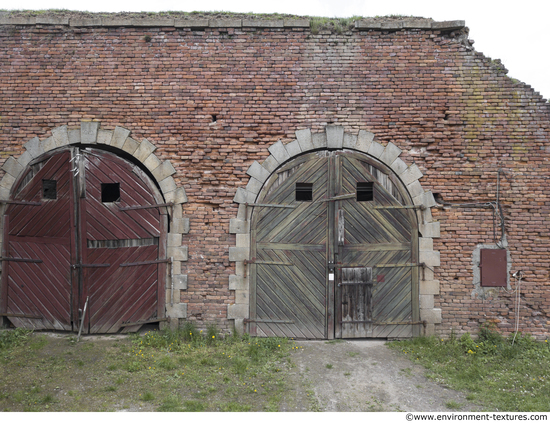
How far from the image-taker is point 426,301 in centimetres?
657

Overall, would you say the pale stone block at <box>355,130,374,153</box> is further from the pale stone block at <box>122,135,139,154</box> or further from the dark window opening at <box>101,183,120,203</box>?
the dark window opening at <box>101,183,120,203</box>

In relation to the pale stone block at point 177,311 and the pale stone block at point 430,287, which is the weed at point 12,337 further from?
the pale stone block at point 430,287

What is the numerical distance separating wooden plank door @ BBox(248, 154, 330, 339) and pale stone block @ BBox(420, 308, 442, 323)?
1813mm

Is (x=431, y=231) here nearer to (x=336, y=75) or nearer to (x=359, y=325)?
(x=359, y=325)

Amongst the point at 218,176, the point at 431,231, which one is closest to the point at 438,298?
the point at 431,231

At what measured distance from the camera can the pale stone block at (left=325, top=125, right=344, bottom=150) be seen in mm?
6730

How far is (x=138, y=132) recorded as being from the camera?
680cm

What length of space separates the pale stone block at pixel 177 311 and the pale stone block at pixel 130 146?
3.10m

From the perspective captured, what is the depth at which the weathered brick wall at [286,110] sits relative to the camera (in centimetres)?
666

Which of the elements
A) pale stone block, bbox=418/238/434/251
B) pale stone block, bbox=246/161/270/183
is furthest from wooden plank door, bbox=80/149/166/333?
pale stone block, bbox=418/238/434/251

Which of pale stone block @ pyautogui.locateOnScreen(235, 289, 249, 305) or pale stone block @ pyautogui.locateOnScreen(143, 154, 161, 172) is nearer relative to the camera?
pale stone block @ pyautogui.locateOnScreen(235, 289, 249, 305)

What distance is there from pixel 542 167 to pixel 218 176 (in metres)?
6.29

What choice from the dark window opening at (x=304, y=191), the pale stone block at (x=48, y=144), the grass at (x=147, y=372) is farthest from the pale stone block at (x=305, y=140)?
the pale stone block at (x=48, y=144)

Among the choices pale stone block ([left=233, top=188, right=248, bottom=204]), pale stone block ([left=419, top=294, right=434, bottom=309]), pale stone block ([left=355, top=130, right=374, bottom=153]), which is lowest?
pale stone block ([left=419, top=294, right=434, bottom=309])
